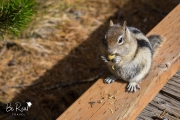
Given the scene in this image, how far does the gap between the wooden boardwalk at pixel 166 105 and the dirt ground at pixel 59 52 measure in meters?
1.17

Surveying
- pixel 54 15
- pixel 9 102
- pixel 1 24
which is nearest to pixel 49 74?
pixel 9 102

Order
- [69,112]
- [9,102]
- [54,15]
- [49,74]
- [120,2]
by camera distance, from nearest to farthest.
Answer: [69,112] < [9,102] < [49,74] < [54,15] < [120,2]

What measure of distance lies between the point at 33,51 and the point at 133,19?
1.29 metres

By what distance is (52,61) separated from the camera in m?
3.79

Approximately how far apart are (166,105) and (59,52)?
5.81ft

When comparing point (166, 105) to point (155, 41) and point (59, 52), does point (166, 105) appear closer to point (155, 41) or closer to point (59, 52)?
point (155, 41)

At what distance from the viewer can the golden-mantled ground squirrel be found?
7.33 ft

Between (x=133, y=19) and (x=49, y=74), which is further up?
(x=133, y=19)

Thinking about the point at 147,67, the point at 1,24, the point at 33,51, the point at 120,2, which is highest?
the point at 120,2

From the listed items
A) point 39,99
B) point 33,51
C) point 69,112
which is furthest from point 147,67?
point 33,51

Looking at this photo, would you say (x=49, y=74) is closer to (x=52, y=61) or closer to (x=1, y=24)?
(x=52, y=61)

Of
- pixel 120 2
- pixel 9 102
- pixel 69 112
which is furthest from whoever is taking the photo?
pixel 120 2

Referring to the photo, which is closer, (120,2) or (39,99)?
(39,99)

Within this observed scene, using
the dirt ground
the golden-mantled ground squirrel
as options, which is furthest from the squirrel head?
the dirt ground
